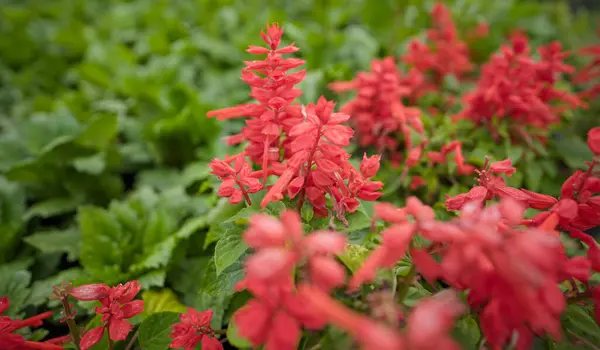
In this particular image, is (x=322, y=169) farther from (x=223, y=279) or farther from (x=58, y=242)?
(x=58, y=242)

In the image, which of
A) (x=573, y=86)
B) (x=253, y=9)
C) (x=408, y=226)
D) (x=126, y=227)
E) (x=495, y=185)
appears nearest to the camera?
(x=408, y=226)

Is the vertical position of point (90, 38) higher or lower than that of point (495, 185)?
higher

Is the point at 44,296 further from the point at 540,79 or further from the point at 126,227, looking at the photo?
the point at 540,79

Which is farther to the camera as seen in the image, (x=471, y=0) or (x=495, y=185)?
(x=471, y=0)

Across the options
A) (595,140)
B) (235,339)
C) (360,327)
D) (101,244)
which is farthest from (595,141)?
(101,244)

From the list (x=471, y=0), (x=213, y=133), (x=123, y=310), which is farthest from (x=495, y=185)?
(x=471, y=0)

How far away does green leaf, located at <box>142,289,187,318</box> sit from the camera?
892 mm

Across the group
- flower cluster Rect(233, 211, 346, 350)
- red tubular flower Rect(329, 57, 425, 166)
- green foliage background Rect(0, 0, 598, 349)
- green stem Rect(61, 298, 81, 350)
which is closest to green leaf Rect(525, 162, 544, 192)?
green foliage background Rect(0, 0, 598, 349)

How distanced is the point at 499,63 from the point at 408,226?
0.66 meters

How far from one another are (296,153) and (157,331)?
43 cm

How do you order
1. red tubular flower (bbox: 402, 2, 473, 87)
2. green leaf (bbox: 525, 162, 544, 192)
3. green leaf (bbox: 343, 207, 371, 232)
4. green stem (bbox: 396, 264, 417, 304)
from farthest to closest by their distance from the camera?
1. red tubular flower (bbox: 402, 2, 473, 87)
2. green leaf (bbox: 525, 162, 544, 192)
3. green leaf (bbox: 343, 207, 371, 232)
4. green stem (bbox: 396, 264, 417, 304)

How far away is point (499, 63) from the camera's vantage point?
92 centimetres

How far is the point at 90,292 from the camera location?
63 centimetres

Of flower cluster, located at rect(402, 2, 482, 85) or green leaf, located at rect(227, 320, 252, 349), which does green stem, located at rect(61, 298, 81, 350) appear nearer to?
green leaf, located at rect(227, 320, 252, 349)
